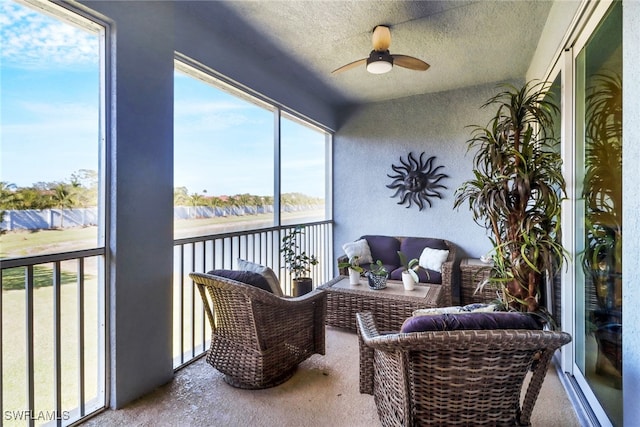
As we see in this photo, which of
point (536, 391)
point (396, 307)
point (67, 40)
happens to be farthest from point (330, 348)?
point (67, 40)

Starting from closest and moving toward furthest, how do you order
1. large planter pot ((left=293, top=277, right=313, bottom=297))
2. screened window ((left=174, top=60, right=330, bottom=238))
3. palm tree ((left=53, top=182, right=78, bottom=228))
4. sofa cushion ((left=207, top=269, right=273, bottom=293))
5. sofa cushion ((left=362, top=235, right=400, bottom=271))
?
1. palm tree ((left=53, top=182, right=78, bottom=228))
2. sofa cushion ((left=207, top=269, right=273, bottom=293))
3. screened window ((left=174, top=60, right=330, bottom=238))
4. large planter pot ((left=293, top=277, right=313, bottom=297))
5. sofa cushion ((left=362, top=235, right=400, bottom=271))

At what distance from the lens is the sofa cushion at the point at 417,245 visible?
13.7 feet

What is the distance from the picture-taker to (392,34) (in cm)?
282

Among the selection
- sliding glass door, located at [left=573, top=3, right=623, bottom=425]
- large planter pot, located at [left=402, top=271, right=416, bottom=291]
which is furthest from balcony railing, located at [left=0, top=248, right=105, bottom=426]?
sliding glass door, located at [left=573, top=3, right=623, bottom=425]

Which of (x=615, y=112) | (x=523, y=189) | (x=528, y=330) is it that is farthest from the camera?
(x=523, y=189)

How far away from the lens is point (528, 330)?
1.19 meters

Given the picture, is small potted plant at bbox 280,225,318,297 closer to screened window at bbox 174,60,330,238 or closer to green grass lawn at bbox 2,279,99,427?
screened window at bbox 174,60,330,238

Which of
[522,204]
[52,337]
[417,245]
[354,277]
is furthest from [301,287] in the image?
[522,204]

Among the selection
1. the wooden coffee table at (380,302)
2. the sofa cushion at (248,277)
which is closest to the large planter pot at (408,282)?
the wooden coffee table at (380,302)

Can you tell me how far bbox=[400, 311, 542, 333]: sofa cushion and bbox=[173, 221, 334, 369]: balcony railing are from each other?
190 cm

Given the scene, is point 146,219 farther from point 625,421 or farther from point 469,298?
point 469,298

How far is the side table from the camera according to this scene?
3.64m

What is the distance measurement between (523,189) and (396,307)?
1410 mm

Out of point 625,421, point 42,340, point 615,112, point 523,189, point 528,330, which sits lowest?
point 625,421
